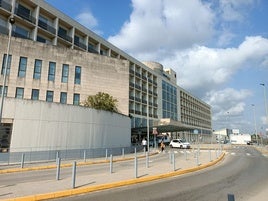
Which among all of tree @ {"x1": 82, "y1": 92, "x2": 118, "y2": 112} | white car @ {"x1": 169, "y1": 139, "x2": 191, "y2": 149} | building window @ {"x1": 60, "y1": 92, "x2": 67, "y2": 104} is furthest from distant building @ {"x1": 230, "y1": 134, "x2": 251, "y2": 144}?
building window @ {"x1": 60, "y1": 92, "x2": 67, "y2": 104}

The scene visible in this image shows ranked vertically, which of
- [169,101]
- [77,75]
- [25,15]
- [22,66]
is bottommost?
[22,66]

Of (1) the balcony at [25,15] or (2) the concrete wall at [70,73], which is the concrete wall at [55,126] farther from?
(1) the balcony at [25,15]

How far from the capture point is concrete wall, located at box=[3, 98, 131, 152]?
22.6 m

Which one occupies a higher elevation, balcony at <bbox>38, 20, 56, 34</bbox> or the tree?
balcony at <bbox>38, 20, 56, 34</bbox>

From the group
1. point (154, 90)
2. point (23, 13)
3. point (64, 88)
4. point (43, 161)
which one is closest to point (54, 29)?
point (23, 13)

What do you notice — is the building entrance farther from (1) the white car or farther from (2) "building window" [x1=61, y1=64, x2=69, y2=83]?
(1) the white car

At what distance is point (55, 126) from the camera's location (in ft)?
81.0

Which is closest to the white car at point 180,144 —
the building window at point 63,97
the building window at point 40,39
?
the building window at point 63,97

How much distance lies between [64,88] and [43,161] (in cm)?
1884

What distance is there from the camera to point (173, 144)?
49.3m

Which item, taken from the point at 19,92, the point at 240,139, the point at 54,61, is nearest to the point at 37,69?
the point at 54,61

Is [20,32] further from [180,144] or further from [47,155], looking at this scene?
[180,144]

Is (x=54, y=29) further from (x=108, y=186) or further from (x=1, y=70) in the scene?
(x=108, y=186)

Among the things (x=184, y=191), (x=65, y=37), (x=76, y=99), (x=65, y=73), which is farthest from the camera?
(x=65, y=37)
